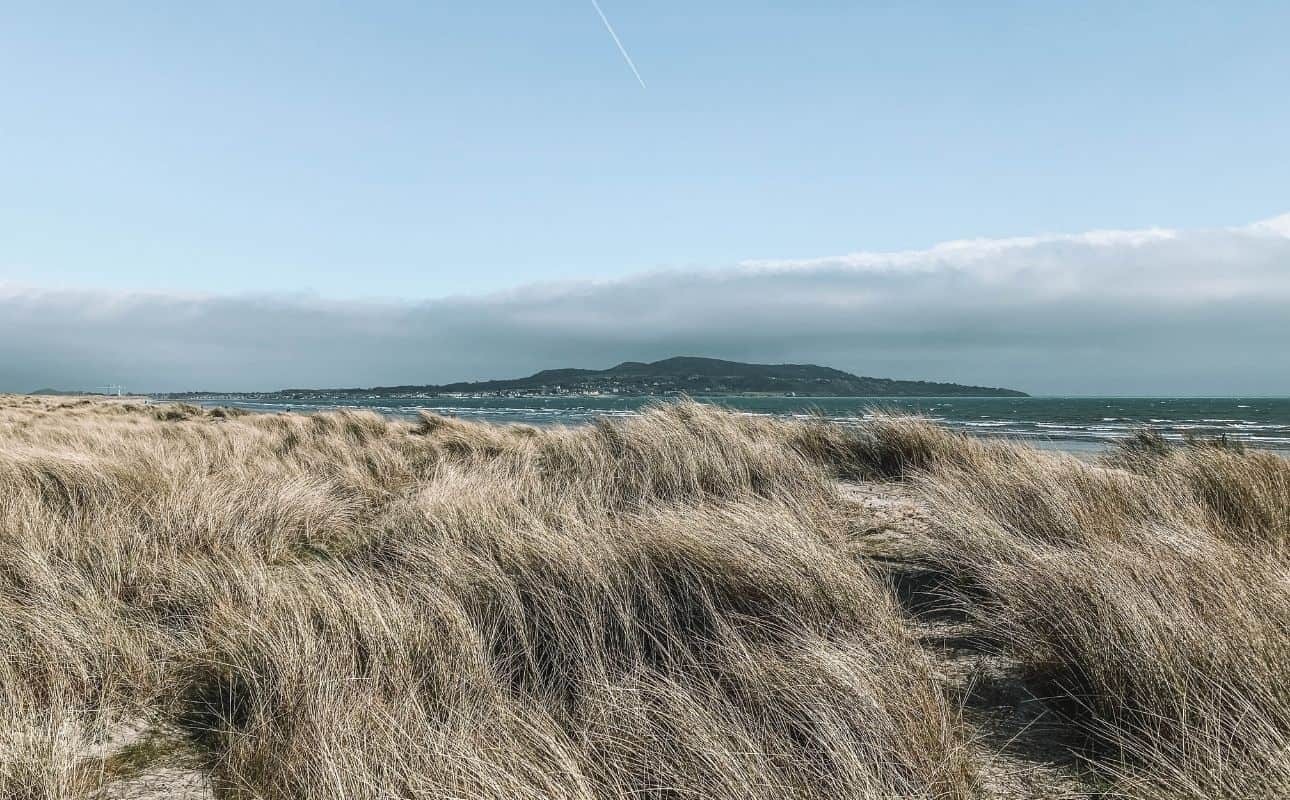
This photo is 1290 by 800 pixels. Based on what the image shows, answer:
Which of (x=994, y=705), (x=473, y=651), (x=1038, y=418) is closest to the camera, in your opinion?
(x=994, y=705)

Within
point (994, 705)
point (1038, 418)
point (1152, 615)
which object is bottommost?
point (1038, 418)

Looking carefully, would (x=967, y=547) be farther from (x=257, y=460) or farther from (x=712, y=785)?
(x=257, y=460)

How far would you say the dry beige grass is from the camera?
77.2 inches

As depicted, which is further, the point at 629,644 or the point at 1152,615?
the point at 629,644

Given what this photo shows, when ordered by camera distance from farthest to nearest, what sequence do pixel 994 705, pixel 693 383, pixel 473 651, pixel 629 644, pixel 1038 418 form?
pixel 693 383
pixel 1038 418
pixel 629 644
pixel 473 651
pixel 994 705

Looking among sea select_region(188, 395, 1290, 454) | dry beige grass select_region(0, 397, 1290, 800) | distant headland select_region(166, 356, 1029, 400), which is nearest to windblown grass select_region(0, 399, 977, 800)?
dry beige grass select_region(0, 397, 1290, 800)

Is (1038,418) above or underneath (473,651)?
underneath

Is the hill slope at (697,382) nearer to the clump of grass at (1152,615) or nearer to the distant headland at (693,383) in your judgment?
the distant headland at (693,383)

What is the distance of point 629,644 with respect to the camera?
287 cm

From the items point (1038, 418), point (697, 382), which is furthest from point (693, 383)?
point (1038, 418)

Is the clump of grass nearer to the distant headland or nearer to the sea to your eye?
the sea

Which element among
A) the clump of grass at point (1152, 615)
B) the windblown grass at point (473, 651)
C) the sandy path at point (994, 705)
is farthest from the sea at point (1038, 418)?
the windblown grass at point (473, 651)

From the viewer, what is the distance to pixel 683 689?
229cm

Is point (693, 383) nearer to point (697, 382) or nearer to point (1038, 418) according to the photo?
point (697, 382)
